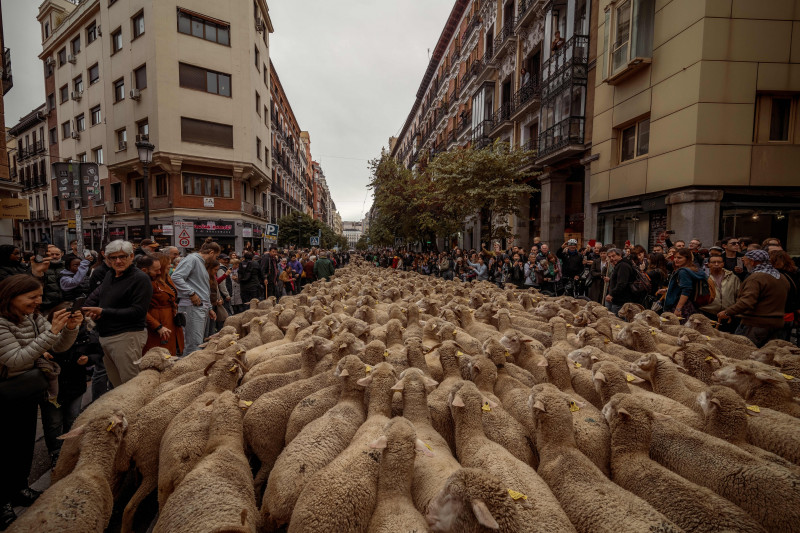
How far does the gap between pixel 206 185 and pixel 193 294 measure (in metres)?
22.6

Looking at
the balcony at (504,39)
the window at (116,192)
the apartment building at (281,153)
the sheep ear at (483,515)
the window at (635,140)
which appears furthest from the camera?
the apartment building at (281,153)

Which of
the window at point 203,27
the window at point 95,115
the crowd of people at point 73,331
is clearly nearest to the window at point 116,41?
the window at point 95,115

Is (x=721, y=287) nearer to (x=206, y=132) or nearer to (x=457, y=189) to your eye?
(x=457, y=189)

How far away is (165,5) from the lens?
898 inches

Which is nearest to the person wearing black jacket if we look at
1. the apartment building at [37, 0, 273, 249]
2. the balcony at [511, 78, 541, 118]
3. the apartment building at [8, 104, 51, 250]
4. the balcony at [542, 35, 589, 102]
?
the balcony at [542, 35, 589, 102]

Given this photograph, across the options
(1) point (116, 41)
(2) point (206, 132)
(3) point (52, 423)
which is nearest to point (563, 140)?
(3) point (52, 423)

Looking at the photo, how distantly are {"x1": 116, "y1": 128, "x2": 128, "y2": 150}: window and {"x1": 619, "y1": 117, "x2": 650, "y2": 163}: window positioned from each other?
2996 centimetres

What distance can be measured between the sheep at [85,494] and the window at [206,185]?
84.0 feet

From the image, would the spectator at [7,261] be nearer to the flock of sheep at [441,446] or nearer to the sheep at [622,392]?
the flock of sheep at [441,446]

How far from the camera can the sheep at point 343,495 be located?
2.14 m

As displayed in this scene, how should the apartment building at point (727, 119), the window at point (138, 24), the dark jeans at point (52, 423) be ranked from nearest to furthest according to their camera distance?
the dark jeans at point (52, 423) < the apartment building at point (727, 119) < the window at point (138, 24)

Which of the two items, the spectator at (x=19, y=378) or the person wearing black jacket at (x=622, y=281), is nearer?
the spectator at (x=19, y=378)

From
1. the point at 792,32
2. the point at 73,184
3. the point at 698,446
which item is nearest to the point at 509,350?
the point at 698,446

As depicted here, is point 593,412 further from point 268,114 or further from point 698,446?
point 268,114
